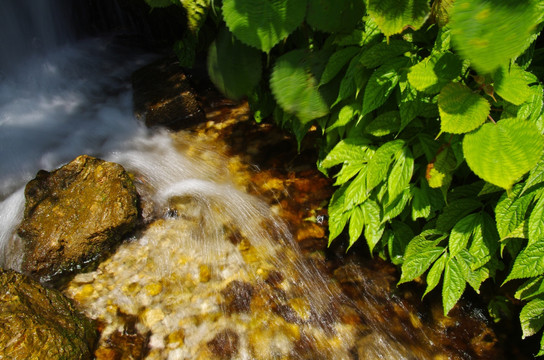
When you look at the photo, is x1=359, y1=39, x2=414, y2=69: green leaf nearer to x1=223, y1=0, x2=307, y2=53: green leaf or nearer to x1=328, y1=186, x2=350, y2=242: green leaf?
x1=223, y1=0, x2=307, y2=53: green leaf

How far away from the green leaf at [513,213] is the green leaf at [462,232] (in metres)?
0.16

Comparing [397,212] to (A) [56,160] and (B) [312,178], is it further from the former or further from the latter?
(A) [56,160]

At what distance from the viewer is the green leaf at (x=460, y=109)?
1336 mm

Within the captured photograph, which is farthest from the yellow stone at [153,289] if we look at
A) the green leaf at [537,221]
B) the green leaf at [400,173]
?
the green leaf at [537,221]

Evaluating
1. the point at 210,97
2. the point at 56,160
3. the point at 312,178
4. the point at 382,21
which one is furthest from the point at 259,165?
the point at 382,21

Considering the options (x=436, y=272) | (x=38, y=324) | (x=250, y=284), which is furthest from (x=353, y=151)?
(x=38, y=324)

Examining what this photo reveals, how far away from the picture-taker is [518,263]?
1621mm

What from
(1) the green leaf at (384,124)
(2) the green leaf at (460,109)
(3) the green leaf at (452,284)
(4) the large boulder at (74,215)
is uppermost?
(2) the green leaf at (460,109)

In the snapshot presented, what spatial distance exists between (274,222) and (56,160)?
2.10 m

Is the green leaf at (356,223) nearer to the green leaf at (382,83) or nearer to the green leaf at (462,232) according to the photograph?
the green leaf at (462,232)

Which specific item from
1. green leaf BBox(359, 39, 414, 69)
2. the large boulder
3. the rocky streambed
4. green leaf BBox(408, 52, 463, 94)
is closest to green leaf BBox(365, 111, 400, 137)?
green leaf BBox(359, 39, 414, 69)

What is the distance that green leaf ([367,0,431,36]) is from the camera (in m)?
1.19

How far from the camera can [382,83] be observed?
5.76ft

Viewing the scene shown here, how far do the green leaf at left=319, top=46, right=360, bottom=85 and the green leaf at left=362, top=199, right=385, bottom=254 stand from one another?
0.68m
